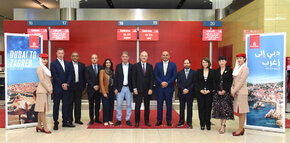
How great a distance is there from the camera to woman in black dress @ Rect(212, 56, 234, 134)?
15.6 ft

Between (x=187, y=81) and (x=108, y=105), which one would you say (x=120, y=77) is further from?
(x=187, y=81)

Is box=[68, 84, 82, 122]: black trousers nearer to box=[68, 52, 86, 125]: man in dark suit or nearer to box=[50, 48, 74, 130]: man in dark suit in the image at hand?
box=[68, 52, 86, 125]: man in dark suit

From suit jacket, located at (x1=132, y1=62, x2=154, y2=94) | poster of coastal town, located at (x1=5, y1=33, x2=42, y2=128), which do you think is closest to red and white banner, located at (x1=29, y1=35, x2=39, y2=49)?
poster of coastal town, located at (x1=5, y1=33, x2=42, y2=128)

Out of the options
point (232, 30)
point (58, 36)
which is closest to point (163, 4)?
point (232, 30)

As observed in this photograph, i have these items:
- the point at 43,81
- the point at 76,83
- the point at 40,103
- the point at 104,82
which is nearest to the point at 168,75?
the point at 104,82

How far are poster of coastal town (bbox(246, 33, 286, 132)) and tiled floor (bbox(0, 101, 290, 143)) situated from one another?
246 millimetres

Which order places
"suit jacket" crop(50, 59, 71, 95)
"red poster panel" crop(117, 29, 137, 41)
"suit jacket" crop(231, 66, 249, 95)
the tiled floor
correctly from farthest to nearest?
1. "red poster panel" crop(117, 29, 137, 41)
2. "suit jacket" crop(50, 59, 71, 95)
3. "suit jacket" crop(231, 66, 249, 95)
4. the tiled floor

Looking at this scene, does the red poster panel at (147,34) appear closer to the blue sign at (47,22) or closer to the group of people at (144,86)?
the blue sign at (47,22)

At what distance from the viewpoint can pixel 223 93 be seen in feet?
15.6

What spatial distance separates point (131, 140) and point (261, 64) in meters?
2.97

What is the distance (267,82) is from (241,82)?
77 centimetres

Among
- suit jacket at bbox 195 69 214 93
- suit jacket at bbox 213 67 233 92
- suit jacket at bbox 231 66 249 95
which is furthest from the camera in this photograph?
suit jacket at bbox 195 69 214 93

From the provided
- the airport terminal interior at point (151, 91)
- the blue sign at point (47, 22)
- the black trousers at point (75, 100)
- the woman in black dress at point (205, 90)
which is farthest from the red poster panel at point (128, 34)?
the woman in black dress at point (205, 90)

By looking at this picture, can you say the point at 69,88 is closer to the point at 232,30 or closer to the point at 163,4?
the point at 232,30
